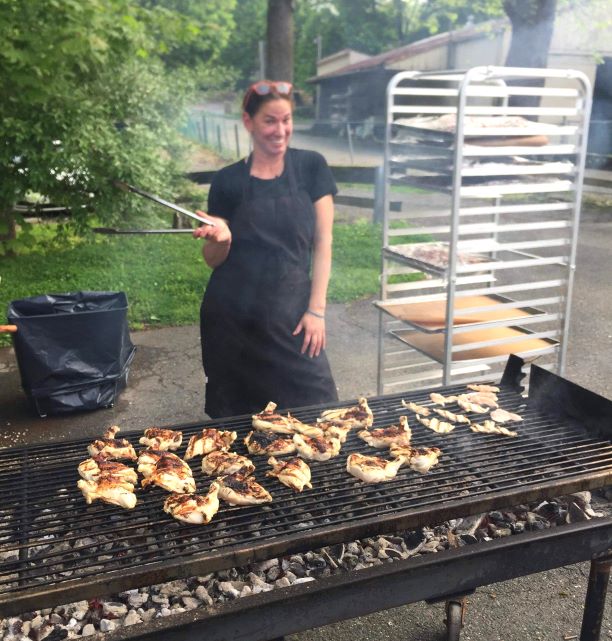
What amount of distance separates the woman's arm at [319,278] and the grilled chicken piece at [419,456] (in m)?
1.16

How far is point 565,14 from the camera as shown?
17734mm

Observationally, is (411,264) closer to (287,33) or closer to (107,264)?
(107,264)

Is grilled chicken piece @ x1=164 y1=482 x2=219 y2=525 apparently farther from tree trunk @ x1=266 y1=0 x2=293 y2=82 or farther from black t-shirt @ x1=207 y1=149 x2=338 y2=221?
tree trunk @ x1=266 y1=0 x2=293 y2=82

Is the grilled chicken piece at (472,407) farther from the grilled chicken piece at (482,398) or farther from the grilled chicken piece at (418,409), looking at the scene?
the grilled chicken piece at (418,409)

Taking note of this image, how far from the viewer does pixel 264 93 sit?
3137 millimetres

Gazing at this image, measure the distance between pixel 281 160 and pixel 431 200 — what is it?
13685 mm

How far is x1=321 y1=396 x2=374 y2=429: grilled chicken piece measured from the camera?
2.79 m

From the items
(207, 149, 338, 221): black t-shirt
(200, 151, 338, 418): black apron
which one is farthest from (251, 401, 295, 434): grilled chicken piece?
(207, 149, 338, 221): black t-shirt

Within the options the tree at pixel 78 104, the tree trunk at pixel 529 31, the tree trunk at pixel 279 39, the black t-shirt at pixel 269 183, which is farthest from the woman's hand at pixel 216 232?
the tree trunk at pixel 529 31

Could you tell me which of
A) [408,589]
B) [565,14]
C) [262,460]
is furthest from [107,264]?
[565,14]

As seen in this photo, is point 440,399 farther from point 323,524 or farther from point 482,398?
point 323,524

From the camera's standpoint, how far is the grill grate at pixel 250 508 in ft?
6.09

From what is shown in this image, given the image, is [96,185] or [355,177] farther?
[355,177]

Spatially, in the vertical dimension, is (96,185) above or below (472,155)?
below
